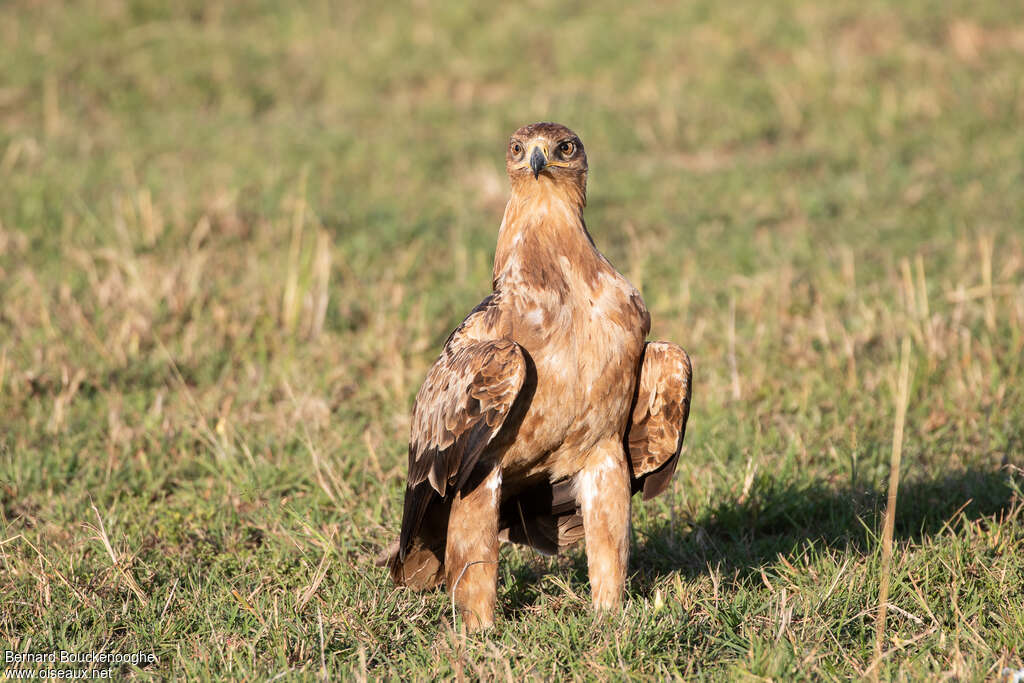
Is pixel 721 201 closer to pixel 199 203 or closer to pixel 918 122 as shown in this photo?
pixel 918 122

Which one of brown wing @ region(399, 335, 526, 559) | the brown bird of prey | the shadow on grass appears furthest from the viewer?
the shadow on grass

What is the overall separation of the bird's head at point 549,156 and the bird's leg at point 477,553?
1156 millimetres

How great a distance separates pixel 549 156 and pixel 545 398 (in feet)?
3.10

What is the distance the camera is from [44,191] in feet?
30.7

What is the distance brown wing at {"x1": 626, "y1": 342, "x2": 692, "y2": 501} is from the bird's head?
74 cm

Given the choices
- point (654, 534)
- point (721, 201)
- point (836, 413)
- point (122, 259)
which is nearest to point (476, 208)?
point (721, 201)

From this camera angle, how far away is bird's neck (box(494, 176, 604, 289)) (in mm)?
4352

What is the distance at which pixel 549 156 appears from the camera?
14.5 feet

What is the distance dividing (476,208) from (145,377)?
383cm

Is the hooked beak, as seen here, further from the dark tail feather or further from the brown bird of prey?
the dark tail feather

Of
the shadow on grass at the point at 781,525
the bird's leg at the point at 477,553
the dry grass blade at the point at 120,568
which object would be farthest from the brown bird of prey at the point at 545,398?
the dry grass blade at the point at 120,568

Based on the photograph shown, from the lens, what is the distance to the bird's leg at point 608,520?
4434 mm

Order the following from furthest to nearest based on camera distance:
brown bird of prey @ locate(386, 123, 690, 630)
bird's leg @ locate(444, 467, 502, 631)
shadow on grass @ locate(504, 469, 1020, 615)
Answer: shadow on grass @ locate(504, 469, 1020, 615) → bird's leg @ locate(444, 467, 502, 631) → brown bird of prey @ locate(386, 123, 690, 630)

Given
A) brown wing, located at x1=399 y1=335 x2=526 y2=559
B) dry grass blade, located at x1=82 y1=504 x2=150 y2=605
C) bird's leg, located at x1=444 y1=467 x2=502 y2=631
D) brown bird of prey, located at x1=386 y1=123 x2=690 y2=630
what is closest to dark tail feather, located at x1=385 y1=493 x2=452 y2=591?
brown bird of prey, located at x1=386 y1=123 x2=690 y2=630
